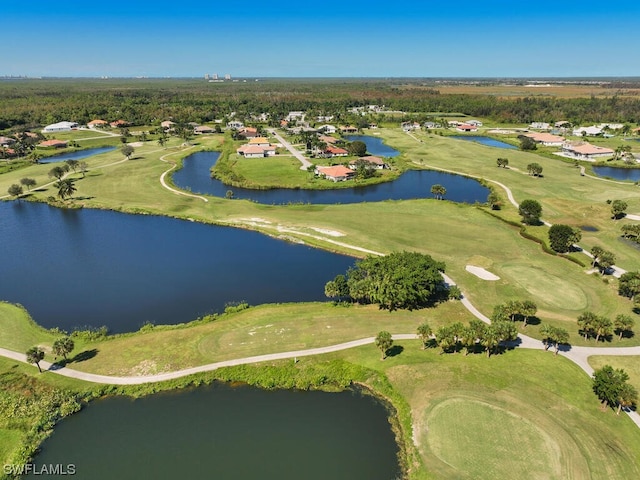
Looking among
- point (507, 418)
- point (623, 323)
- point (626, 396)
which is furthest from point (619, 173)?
point (507, 418)

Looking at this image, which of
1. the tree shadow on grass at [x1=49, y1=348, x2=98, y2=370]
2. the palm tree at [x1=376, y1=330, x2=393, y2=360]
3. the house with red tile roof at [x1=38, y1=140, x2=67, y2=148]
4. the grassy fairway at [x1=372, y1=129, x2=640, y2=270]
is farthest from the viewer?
the house with red tile roof at [x1=38, y1=140, x2=67, y2=148]

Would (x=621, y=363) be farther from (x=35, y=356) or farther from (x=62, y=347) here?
(x=35, y=356)

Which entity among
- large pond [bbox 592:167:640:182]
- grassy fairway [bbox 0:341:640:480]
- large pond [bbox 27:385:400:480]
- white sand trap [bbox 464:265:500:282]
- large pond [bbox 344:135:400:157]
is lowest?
large pond [bbox 27:385:400:480]

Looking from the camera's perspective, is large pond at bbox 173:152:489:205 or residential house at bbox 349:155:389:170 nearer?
large pond at bbox 173:152:489:205

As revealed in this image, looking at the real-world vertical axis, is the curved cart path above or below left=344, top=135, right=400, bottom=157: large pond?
below

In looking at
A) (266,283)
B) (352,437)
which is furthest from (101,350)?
(352,437)

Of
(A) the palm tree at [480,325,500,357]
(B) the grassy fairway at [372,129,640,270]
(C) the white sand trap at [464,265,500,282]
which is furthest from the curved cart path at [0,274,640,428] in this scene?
(B) the grassy fairway at [372,129,640,270]

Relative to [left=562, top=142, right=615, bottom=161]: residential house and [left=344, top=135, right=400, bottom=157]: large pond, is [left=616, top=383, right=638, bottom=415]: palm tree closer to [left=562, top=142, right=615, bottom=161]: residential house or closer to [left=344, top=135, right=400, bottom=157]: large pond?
[left=344, top=135, right=400, bottom=157]: large pond

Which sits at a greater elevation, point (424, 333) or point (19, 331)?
point (424, 333)
